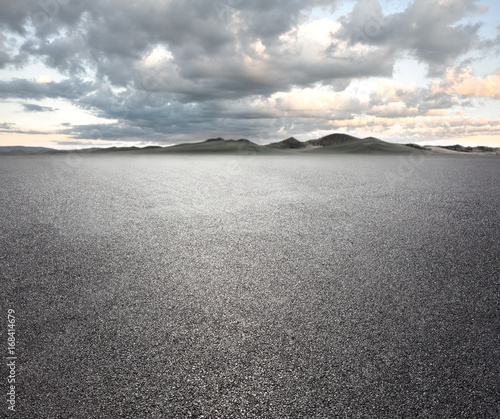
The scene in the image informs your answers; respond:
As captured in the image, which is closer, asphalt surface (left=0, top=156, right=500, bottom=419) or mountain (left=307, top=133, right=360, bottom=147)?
asphalt surface (left=0, top=156, right=500, bottom=419)

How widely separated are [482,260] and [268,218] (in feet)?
8.21

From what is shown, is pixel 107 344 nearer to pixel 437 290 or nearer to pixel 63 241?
pixel 63 241

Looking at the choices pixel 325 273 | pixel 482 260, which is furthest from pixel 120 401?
pixel 482 260

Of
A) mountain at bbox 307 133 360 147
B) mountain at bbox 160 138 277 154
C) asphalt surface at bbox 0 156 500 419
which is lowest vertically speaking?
asphalt surface at bbox 0 156 500 419

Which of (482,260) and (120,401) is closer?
(120,401)

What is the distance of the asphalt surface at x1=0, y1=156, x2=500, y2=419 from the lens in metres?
1.71

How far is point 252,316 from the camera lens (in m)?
2.38

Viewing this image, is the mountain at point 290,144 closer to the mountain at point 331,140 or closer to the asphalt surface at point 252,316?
the mountain at point 331,140

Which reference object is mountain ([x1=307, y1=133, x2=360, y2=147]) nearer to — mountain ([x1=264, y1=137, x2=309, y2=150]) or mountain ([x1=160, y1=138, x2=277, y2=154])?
mountain ([x1=264, y1=137, x2=309, y2=150])

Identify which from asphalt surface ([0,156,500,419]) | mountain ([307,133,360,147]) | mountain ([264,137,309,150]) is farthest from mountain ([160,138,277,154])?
asphalt surface ([0,156,500,419])

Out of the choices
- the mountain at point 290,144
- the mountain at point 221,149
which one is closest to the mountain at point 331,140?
the mountain at point 290,144

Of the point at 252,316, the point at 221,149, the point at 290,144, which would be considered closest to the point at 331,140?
the point at 290,144

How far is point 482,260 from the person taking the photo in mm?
3393

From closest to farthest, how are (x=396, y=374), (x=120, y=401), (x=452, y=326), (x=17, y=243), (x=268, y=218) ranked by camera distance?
(x=120, y=401), (x=396, y=374), (x=452, y=326), (x=17, y=243), (x=268, y=218)
